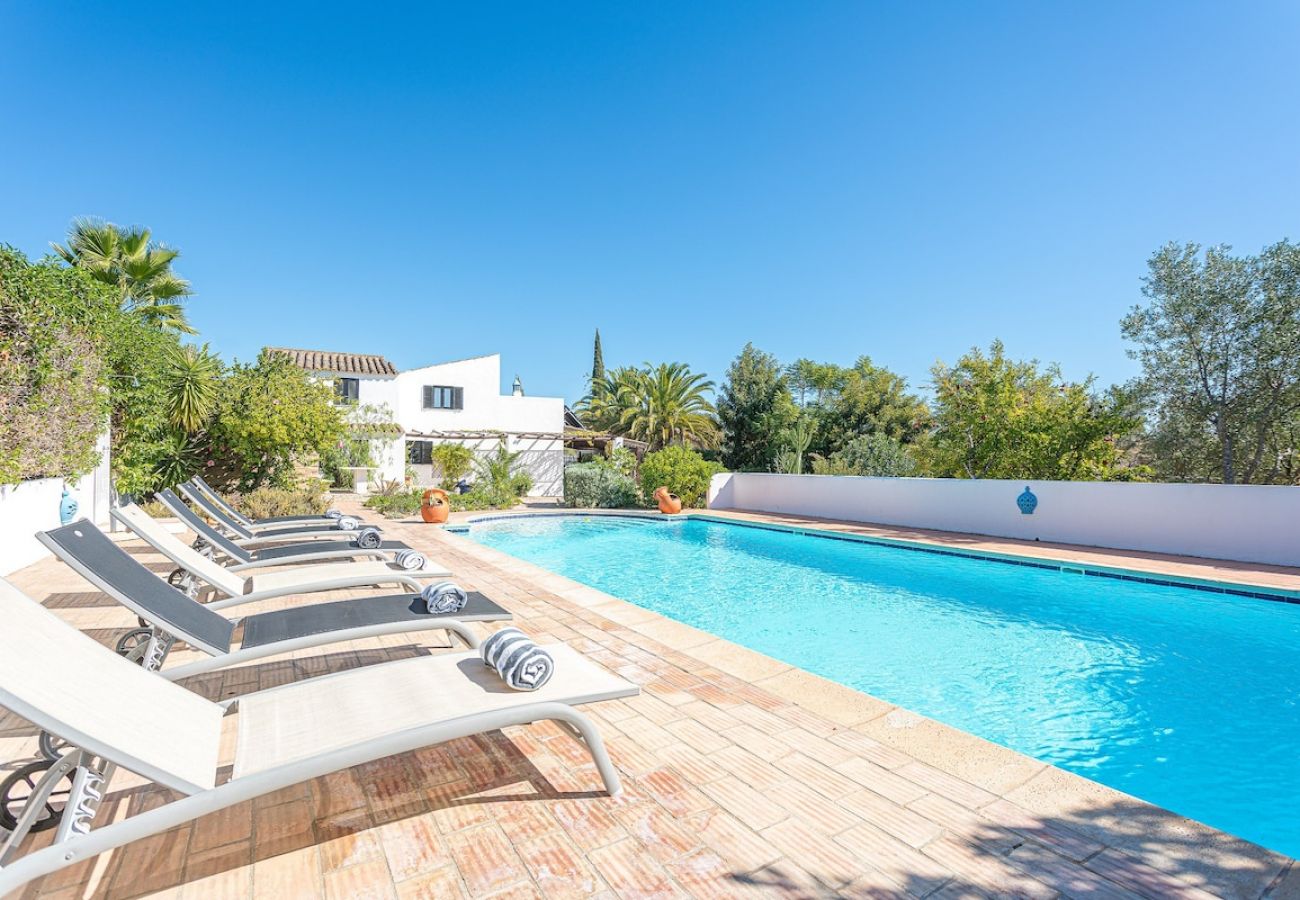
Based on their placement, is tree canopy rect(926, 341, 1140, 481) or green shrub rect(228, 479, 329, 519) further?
tree canopy rect(926, 341, 1140, 481)

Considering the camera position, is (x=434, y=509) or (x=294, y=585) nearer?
(x=294, y=585)

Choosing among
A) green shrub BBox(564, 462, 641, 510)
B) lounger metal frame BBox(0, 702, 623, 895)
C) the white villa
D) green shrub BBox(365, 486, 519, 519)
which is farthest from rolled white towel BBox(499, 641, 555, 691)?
the white villa

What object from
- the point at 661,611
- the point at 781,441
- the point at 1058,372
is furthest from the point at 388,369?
the point at 1058,372

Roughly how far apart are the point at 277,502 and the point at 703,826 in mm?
13535

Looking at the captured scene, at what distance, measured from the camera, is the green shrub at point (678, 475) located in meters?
19.1

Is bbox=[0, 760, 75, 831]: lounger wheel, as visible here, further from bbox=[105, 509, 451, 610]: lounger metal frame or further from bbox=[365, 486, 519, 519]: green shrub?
bbox=[365, 486, 519, 519]: green shrub

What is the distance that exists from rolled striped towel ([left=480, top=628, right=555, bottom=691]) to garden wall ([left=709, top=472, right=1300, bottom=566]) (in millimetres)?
12467

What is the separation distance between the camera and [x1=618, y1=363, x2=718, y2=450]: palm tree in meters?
29.0

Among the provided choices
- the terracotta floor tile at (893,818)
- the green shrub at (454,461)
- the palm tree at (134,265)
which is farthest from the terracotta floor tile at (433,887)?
the green shrub at (454,461)

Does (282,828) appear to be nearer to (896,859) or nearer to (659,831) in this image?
(659,831)

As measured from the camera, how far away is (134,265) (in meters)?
16.6

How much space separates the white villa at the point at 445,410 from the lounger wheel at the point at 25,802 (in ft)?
70.8

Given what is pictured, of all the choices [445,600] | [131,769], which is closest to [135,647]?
[445,600]

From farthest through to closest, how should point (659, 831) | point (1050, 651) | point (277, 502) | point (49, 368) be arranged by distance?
point (277, 502), point (49, 368), point (1050, 651), point (659, 831)
